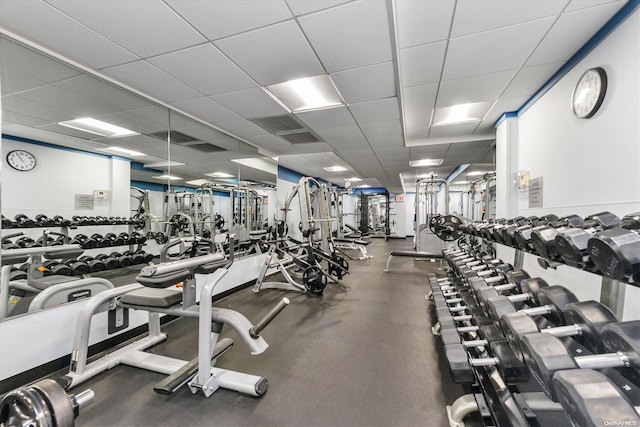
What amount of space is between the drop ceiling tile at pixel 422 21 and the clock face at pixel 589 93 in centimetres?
117

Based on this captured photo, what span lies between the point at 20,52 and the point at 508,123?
5.01 m

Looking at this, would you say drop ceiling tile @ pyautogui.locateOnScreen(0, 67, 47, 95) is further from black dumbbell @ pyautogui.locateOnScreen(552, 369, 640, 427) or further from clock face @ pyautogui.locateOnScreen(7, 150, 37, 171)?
black dumbbell @ pyautogui.locateOnScreen(552, 369, 640, 427)

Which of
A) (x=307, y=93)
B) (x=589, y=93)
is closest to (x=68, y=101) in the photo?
(x=307, y=93)

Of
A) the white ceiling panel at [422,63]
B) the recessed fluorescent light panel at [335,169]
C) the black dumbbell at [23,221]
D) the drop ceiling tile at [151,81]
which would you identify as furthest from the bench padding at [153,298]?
the recessed fluorescent light panel at [335,169]

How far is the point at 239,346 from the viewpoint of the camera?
229 cm

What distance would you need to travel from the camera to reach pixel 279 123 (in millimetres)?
3803

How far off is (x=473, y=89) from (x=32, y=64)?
403 cm

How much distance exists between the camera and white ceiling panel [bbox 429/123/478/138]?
4152 mm

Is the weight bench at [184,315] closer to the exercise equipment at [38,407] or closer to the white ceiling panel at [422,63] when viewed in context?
the exercise equipment at [38,407]

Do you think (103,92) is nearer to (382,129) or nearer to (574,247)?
(382,129)

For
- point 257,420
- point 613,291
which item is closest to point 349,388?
point 257,420

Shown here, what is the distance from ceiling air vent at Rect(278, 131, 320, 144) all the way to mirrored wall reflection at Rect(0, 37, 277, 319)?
0.94 m

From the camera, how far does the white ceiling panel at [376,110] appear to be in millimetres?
3107

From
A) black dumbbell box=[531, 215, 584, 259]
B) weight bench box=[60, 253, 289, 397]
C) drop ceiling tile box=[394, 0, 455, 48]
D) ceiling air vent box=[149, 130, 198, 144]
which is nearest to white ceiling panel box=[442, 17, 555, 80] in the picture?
drop ceiling tile box=[394, 0, 455, 48]
